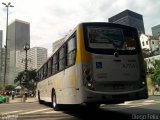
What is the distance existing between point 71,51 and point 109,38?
168cm

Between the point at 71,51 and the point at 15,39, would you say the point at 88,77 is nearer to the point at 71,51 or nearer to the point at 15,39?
the point at 71,51

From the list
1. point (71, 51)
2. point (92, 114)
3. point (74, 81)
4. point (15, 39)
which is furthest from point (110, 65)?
point (15, 39)

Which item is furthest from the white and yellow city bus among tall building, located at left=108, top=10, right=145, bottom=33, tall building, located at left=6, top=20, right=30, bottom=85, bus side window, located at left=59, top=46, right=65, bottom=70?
tall building, located at left=108, top=10, right=145, bottom=33

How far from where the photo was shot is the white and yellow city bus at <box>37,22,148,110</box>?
920 cm

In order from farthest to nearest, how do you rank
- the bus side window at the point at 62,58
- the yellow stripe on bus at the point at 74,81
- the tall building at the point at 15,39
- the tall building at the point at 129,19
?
the tall building at the point at 129,19 < the tall building at the point at 15,39 < the bus side window at the point at 62,58 < the yellow stripe on bus at the point at 74,81

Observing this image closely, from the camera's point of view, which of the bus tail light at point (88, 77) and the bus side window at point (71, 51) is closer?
the bus tail light at point (88, 77)

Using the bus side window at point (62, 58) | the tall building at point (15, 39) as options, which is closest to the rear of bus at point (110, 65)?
the bus side window at point (62, 58)

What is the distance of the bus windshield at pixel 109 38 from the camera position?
31.5ft

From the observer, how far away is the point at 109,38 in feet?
32.0

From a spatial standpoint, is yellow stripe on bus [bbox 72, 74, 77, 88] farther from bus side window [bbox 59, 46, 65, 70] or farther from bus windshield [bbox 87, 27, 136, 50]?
bus side window [bbox 59, 46, 65, 70]

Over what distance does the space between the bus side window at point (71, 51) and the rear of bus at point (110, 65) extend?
0.60m

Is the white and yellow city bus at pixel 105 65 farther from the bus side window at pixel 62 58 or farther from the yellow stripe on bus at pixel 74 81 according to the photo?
the bus side window at pixel 62 58

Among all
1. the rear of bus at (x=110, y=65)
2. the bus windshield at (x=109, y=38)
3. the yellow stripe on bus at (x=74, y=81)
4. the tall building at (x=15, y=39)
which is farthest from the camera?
the tall building at (x=15, y=39)

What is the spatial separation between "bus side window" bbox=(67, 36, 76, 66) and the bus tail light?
0.99m
